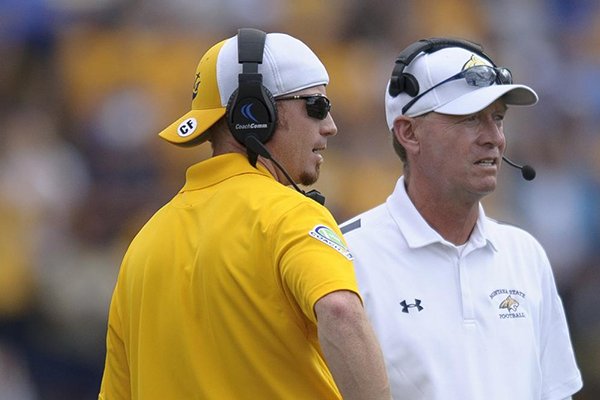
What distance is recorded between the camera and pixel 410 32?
30.2 ft

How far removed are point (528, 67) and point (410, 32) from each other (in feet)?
3.39

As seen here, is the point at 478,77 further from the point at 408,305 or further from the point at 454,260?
the point at 408,305

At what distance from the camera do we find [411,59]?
12.2 feet

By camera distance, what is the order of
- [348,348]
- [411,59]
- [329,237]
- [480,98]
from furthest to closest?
[411,59] → [480,98] → [329,237] → [348,348]

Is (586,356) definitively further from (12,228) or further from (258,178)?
(258,178)

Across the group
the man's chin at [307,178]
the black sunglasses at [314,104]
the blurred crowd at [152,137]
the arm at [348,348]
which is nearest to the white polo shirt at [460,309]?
the man's chin at [307,178]

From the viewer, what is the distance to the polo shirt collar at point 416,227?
3.62 meters

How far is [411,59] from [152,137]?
4465 mm

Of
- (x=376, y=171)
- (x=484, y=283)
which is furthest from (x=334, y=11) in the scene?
(x=484, y=283)

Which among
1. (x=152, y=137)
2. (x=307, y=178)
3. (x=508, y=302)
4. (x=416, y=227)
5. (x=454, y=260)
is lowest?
(x=152, y=137)

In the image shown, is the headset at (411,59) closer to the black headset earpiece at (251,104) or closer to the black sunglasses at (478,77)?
the black sunglasses at (478,77)

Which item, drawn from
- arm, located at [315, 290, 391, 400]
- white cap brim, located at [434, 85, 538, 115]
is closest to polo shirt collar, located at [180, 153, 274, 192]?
arm, located at [315, 290, 391, 400]

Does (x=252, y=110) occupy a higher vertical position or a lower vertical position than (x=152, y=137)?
higher

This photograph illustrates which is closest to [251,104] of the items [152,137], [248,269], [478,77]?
[248,269]
